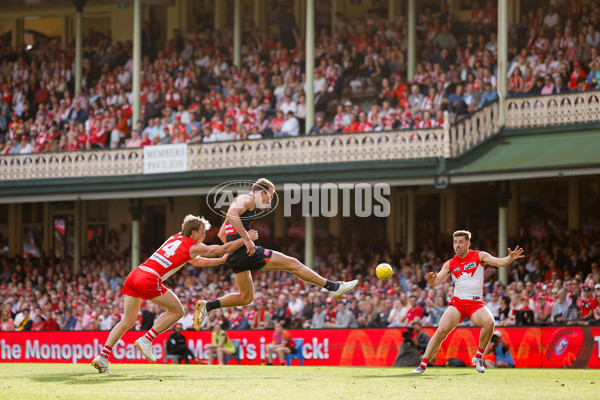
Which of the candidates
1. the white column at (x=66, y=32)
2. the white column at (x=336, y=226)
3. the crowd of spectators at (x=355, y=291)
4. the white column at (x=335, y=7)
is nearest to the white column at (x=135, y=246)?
the crowd of spectators at (x=355, y=291)

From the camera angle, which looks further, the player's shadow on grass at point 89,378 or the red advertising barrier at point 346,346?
the red advertising barrier at point 346,346

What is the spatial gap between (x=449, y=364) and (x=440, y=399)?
9.79 meters

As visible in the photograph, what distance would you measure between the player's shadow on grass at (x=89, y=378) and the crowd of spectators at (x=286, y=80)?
1378cm

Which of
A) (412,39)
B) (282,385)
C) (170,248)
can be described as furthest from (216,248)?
(412,39)

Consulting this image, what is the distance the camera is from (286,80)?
31.0 meters

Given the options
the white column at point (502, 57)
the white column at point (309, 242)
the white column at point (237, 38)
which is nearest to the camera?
the white column at point (502, 57)

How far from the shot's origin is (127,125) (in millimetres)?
32031

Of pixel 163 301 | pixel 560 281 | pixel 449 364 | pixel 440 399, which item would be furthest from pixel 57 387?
pixel 560 281

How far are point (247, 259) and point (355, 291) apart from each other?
11679 millimetres

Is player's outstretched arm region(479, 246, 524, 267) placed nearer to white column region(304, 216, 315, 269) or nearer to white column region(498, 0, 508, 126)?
white column region(498, 0, 508, 126)

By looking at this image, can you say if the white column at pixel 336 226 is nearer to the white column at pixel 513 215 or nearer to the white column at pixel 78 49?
the white column at pixel 513 215

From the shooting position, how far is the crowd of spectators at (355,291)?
22.3m

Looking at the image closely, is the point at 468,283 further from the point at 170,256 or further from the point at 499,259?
the point at 170,256

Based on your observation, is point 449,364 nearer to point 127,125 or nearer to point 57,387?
point 57,387
